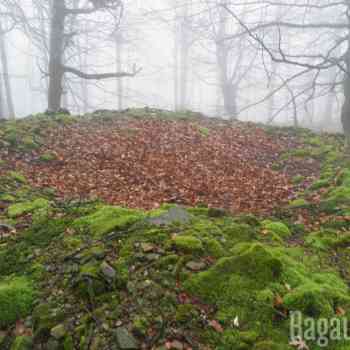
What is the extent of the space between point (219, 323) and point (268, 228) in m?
2.01

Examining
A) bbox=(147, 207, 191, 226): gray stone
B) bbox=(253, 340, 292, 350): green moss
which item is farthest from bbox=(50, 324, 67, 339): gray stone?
bbox=(147, 207, 191, 226): gray stone

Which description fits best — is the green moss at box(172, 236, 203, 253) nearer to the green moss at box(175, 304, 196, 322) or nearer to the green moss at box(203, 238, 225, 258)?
the green moss at box(203, 238, 225, 258)

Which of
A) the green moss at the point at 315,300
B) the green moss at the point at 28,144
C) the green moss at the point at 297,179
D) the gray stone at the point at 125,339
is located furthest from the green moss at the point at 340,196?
the green moss at the point at 28,144

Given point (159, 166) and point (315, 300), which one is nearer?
point (315, 300)

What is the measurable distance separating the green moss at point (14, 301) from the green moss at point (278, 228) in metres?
2.86

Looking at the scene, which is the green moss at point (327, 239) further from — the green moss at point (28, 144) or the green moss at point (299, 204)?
the green moss at point (28, 144)

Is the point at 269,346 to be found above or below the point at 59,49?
below

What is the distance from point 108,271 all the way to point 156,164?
400cm

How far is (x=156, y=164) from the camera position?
6664 millimetres

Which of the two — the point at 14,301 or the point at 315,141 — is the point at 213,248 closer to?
the point at 14,301

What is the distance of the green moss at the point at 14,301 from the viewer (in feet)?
8.31

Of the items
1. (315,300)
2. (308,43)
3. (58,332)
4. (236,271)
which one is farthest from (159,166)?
(308,43)

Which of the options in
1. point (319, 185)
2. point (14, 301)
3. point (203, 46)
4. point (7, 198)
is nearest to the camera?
point (14, 301)

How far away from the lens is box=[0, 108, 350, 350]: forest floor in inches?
94.0
